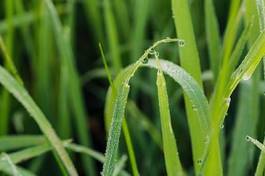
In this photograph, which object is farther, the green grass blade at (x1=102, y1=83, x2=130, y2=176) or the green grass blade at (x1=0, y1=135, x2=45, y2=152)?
the green grass blade at (x1=0, y1=135, x2=45, y2=152)

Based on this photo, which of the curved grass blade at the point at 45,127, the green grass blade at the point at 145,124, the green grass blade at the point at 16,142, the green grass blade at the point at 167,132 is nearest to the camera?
the green grass blade at the point at 167,132

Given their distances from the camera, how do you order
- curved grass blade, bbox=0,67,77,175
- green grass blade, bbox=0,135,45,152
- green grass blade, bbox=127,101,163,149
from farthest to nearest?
green grass blade, bbox=127,101,163,149 → green grass blade, bbox=0,135,45,152 → curved grass blade, bbox=0,67,77,175

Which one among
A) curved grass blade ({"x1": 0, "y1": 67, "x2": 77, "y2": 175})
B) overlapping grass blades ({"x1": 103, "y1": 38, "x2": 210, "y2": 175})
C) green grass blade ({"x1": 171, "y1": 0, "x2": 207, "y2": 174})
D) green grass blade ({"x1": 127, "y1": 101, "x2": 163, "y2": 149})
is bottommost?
green grass blade ({"x1": 127, "y1": 101, "x2": 163, "y2": 149})

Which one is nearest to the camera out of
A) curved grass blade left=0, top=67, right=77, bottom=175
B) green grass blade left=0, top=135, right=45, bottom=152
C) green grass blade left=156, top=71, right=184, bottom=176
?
green grass blade left=156, top=71, right=184, bottom=176

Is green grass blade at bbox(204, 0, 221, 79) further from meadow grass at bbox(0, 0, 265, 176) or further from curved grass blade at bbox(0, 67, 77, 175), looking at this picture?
curved grass blade at bbox(0, 67, 77, 175)

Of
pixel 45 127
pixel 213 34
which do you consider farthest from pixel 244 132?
pixel 45 127

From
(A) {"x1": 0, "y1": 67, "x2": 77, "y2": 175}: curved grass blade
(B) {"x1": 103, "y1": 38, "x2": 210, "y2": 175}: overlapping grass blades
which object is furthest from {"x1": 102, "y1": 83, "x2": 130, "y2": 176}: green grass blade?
(A) {"x1": 0, "y1": 67, "x2": 77, "y2": 175}: curved grass blade

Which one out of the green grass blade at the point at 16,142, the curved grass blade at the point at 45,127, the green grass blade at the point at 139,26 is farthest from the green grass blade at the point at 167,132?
the green grass blade at the point at 139,26

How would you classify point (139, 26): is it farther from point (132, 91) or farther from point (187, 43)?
point (187, 43)

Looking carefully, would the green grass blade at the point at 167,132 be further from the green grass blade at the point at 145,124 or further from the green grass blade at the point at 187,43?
the green grass blade at the point at 145,124
